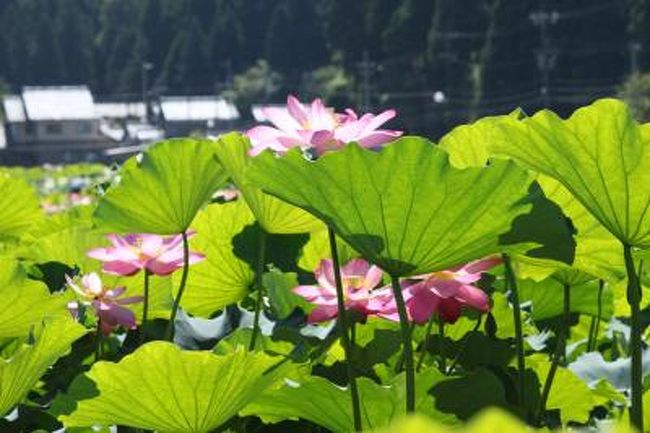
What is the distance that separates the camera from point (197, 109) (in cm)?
3441

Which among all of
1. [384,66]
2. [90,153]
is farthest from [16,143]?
[384,66]

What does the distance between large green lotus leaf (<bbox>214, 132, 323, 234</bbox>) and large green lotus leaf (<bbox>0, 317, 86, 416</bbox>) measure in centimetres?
10

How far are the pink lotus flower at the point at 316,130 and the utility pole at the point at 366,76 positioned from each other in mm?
27089

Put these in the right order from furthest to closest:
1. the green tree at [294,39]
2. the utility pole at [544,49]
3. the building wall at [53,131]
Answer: the green tree at [294,39] → the building wall at [53,131] → the utility pole at [544,49]

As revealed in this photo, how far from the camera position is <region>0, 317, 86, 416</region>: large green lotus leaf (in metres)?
0.48

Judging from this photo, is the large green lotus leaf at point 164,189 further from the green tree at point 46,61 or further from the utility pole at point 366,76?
A: the green tree at point 46,61

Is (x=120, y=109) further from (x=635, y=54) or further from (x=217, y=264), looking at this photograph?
(x=217, y=264)

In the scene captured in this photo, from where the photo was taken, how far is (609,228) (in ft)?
1.54

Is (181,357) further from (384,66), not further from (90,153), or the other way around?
(90,153)

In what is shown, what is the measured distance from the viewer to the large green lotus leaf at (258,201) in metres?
0.55

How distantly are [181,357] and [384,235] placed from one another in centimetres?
9

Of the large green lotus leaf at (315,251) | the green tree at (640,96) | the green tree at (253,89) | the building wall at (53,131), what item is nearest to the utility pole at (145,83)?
the green tree at (253,89)


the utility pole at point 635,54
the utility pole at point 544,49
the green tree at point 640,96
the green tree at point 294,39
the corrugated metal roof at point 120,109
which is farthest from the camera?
the corrugated metal roof at point 120,109

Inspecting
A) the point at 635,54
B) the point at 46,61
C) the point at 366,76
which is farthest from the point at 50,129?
the point at 635,54
